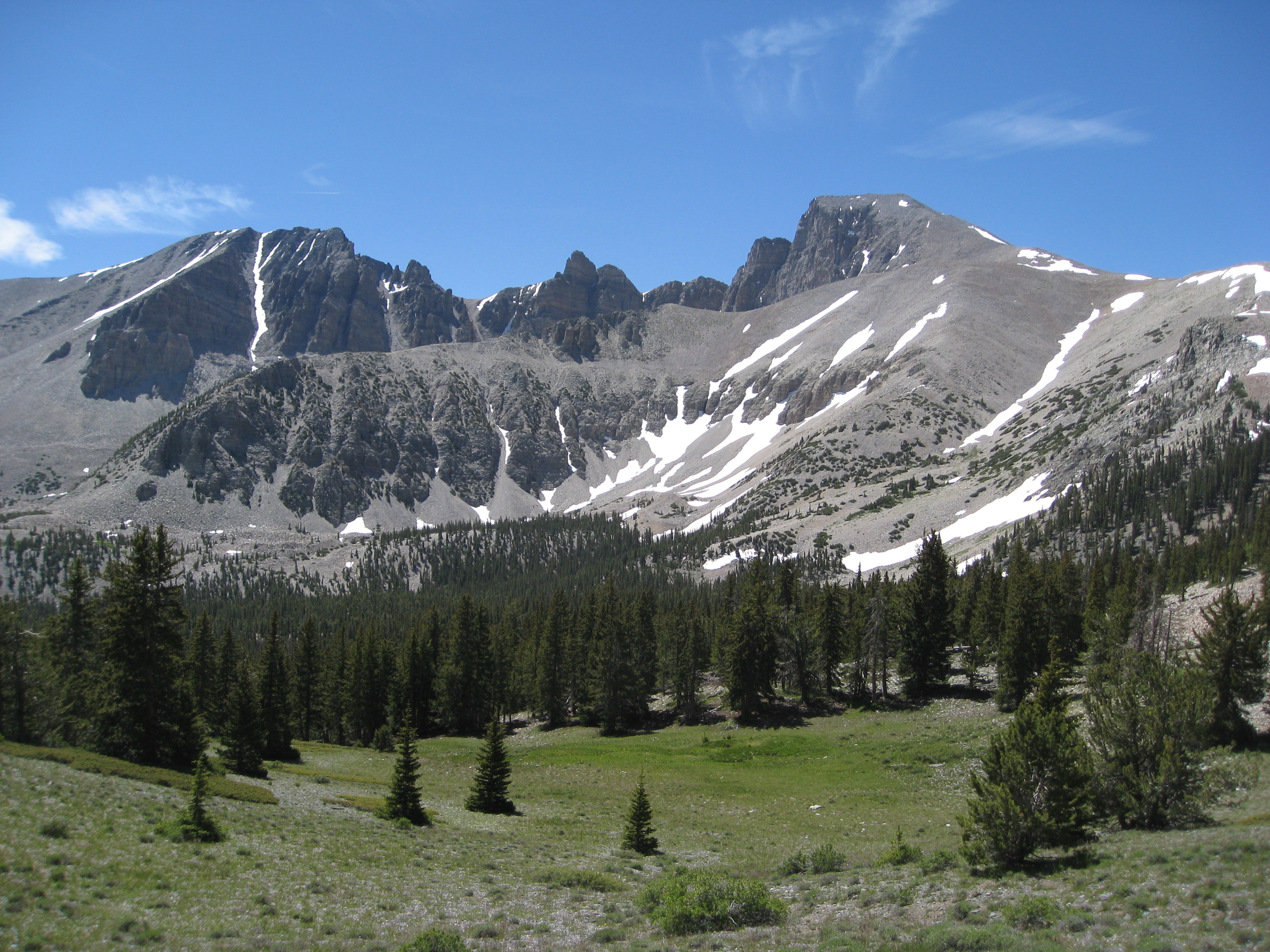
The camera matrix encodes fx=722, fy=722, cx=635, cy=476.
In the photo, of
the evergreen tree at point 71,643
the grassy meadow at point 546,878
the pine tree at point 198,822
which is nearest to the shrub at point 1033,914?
the grassy meadow at point 546,878

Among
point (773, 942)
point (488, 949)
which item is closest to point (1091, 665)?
point (773, 942)

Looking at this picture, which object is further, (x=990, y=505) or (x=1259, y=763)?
(x=990, y=505)

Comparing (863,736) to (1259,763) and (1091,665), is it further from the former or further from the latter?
(1259,763)

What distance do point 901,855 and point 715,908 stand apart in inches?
336

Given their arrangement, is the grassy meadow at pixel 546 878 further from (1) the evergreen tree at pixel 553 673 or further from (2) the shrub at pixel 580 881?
(1) the evergreen tree at pixel 553 673

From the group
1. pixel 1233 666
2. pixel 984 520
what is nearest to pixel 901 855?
pixel 1233 666

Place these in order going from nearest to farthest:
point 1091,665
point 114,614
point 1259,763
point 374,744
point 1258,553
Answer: point 1259,763 → point 114,614 → point 1091,665 → point 374,744 → point 1258,553

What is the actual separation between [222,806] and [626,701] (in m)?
41.7

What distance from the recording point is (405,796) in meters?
29.7

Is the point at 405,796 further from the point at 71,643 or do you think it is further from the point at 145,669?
the point at 71,643

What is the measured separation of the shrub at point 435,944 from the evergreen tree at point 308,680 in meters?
57.0

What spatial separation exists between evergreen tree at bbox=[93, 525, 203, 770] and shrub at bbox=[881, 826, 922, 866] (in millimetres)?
29294

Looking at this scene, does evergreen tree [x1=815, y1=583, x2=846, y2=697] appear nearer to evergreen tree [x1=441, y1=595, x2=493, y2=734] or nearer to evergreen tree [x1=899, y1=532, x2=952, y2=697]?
evergreen tree [x1=899, y1=532, x2=952, y2=697]

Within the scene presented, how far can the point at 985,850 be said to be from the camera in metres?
20.5
